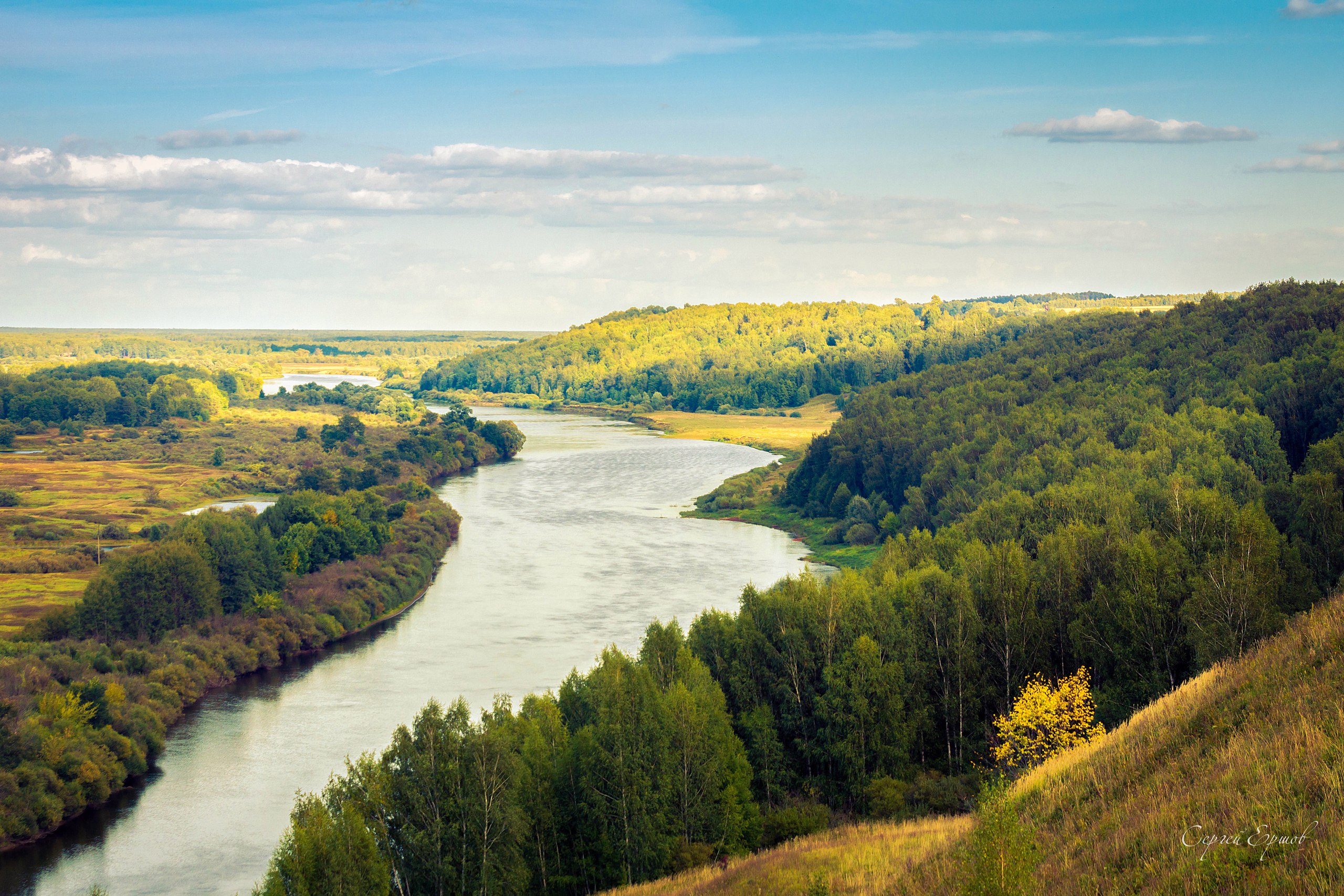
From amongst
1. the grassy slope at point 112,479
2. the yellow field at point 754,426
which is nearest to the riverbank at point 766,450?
the yellow field at point 754,426

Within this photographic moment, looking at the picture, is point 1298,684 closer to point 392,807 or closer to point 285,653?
point 392,807

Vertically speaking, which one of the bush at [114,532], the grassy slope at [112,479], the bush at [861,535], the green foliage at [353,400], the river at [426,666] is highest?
the green foliage at [353,400]

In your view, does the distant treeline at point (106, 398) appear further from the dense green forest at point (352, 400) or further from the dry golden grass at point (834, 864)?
the dry golden grass at point (834, 864)

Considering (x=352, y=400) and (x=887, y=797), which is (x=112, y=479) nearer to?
(x=352, y=400)

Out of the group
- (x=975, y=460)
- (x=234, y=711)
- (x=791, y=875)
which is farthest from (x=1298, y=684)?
(x=975, y=460)

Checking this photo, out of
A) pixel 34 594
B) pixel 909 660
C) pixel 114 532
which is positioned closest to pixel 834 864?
pixel 909 660

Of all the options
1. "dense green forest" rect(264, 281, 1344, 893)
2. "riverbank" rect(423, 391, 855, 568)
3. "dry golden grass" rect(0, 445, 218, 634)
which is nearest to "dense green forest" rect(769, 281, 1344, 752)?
"dense green forest" rect(264, 281, 1344, 893)

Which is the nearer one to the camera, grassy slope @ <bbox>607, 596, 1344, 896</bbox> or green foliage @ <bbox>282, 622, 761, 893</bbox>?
grassy slope @ <bbox>607, 596, 1344, 896</bbox>

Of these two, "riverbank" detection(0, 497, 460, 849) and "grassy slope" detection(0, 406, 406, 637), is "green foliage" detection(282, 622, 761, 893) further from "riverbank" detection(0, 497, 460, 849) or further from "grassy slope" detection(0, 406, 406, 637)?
"grassy slope" detection(0, 406, 406, 637)

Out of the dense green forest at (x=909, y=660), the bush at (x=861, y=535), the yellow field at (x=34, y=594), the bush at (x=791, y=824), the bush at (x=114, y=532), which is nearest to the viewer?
the dense green forest at (x=909, y=660)
